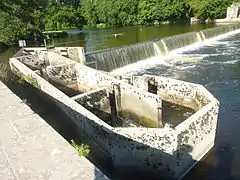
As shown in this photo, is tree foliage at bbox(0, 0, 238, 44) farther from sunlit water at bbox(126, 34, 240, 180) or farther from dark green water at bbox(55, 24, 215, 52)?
sunlit water at bbox(126, 34, 240, 180)

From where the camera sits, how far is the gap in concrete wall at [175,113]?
855 cm

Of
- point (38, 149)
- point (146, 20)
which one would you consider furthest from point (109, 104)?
point (146, 20)

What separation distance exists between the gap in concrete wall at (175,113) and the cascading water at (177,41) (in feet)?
32.7

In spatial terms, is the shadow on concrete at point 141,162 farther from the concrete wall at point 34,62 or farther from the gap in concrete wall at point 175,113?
the concrete wall at point 34,62

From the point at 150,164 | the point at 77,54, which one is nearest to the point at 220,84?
the point at 150,164

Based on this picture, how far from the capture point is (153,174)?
18.4 ft

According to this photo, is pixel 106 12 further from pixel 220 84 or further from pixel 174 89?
pixel 174 89

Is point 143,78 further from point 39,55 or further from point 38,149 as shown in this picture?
point 39,55

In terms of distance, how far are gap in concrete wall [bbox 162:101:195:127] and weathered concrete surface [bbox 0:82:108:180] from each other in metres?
5.82

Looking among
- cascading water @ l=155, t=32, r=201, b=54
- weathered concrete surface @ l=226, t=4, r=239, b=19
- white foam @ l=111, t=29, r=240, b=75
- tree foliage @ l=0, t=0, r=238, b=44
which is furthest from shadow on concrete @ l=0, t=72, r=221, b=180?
weathered concrete surface @ l=226, t=4, r=239, b=19

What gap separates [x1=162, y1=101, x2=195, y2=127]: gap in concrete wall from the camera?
855 cm

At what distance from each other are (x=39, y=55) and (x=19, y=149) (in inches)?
486

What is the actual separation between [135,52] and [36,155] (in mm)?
14273

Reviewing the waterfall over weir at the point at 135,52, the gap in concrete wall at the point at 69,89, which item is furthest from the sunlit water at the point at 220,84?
the gap in concrete wall at the point at 69,89
